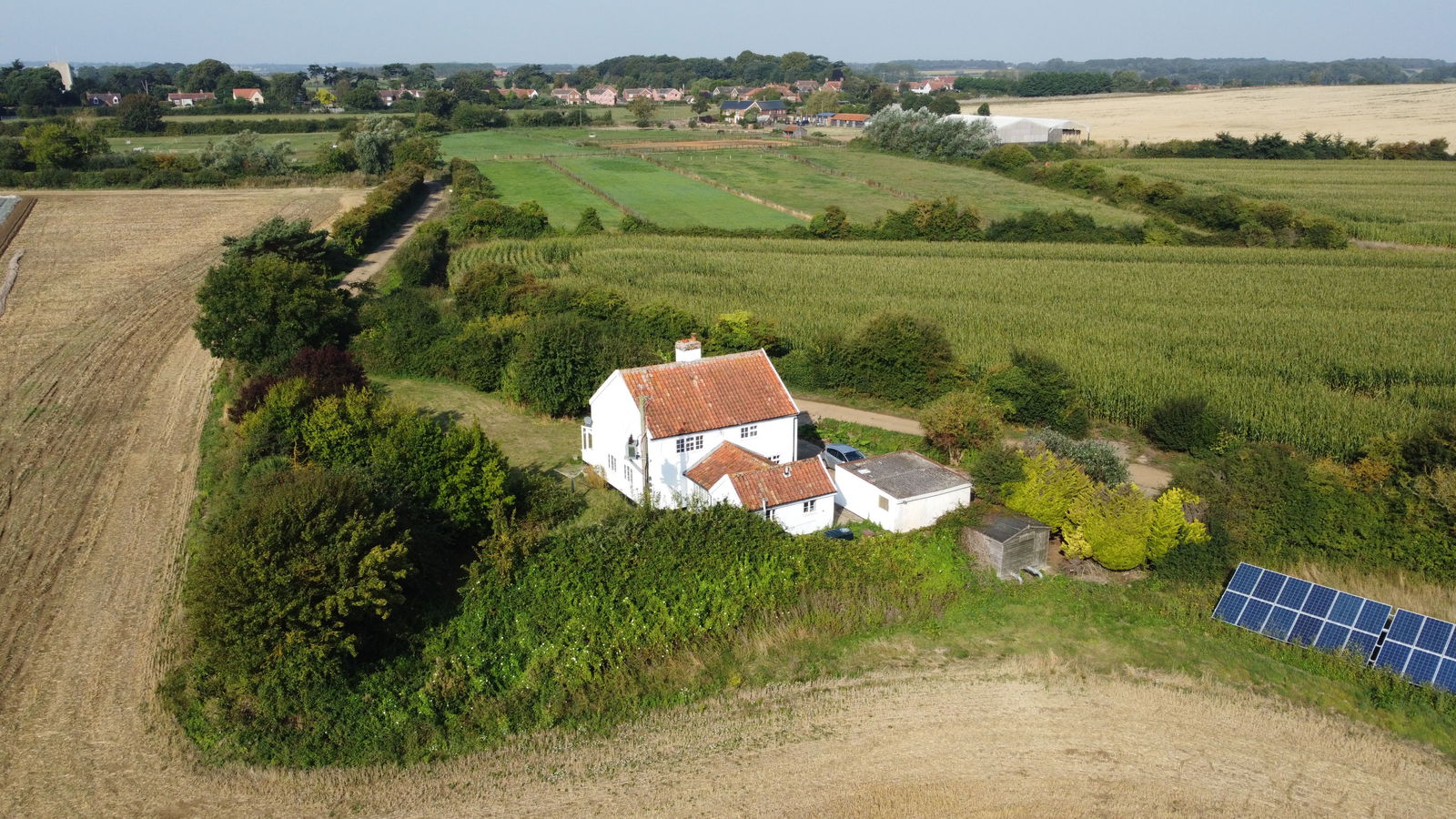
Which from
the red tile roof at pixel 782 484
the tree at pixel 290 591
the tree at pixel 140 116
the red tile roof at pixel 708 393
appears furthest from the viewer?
the tree at pixel 140 116

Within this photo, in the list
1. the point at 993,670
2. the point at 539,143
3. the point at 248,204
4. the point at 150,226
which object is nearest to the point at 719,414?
the point at 993,670

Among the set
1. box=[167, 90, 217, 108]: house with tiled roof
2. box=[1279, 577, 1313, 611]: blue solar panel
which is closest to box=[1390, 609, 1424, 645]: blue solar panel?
box=[1279, 577, 1313, 611]: blue solar panel

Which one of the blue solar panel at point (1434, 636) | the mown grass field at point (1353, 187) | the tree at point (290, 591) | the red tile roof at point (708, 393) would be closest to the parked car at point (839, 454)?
the red tile roof at point (708, 393)

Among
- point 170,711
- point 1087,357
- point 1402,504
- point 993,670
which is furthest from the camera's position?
point 1087,357

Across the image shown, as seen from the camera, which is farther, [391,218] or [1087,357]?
[391,218]

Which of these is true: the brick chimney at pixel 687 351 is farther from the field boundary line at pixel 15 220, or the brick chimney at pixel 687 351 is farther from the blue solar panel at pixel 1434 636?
the field boundary line at pixel 15 220

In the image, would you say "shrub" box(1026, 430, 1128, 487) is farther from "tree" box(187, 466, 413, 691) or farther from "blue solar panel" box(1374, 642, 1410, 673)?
"tree" box(187, 466, 413, 691)

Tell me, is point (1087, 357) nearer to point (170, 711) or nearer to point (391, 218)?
point (170, 711)

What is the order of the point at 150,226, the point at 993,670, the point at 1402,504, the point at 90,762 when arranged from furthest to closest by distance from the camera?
1. the point at 150,226
2. the point at 1402,504
3. the point at 993,670
4. the point at 90,762
